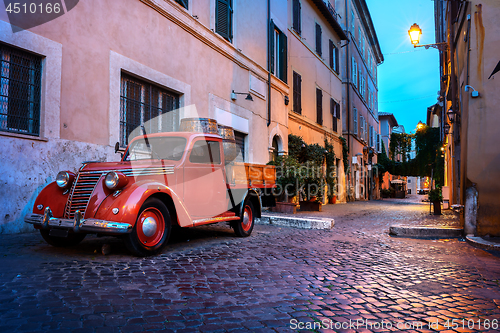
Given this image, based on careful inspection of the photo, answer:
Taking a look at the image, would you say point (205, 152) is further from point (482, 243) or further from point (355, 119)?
point (355, 119)

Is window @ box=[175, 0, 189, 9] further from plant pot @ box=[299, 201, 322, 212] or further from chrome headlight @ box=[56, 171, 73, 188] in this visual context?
plant pot @ box=[299, 201, 322, 212]

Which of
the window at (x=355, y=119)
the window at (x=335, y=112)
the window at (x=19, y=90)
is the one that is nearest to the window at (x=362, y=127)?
the window at (x=355, y=119)

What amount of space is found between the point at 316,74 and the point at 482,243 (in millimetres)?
14129

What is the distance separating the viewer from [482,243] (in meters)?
6.29

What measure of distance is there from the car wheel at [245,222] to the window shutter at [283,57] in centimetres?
939

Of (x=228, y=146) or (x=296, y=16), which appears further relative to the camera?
(x=296, y=16)

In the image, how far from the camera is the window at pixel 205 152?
5.91 m

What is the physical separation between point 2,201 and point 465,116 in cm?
871

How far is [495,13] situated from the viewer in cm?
717

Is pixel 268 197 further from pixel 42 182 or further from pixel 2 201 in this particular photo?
pixel 2 201

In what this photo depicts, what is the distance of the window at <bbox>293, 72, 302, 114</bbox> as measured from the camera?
16.6m

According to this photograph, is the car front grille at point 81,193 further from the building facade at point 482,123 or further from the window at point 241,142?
the window at point 241,142

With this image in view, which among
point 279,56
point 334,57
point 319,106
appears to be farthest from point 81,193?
point 334,57

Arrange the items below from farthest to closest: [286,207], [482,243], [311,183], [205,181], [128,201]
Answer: [311,183]
[286,207]
[482,243]
[205,181]
[128,201]
